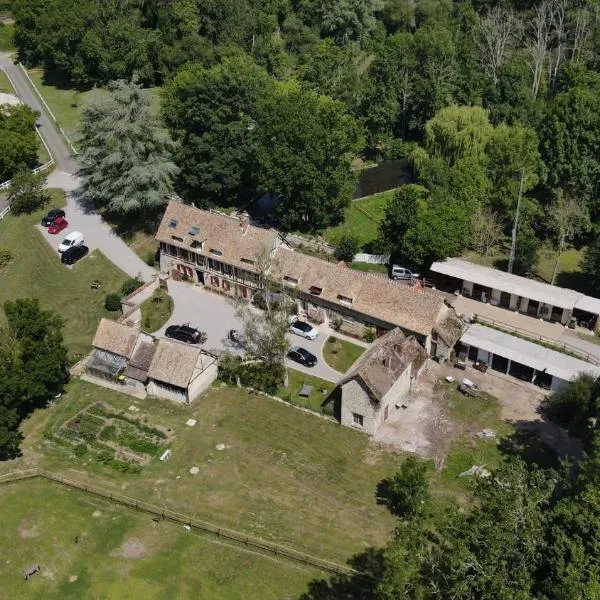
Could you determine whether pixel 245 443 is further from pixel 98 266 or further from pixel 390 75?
pixel 390 75

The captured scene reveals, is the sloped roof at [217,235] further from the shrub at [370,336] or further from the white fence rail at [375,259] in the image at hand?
the shrub at [370,336]

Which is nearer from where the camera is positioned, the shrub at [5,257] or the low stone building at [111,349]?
the low stone building at [111,349]

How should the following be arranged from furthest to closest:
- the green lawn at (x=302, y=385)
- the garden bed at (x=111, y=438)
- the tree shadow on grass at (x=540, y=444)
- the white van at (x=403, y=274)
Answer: the white van at (x=403, y=274)
the green lawn at (x=302, y=385)
the garden bed at (x=111, y=438)
the tree shadow on grass at (x=540, y=444)

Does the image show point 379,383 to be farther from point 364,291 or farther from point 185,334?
point 185,334

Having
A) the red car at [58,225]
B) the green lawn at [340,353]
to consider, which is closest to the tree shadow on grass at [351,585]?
the green lawn at [340,353]

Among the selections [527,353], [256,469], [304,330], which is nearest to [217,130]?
[304,330]

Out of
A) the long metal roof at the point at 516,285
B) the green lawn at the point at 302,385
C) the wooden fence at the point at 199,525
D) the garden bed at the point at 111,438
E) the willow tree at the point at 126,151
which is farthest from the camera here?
the willow tree at the point at 126,151
